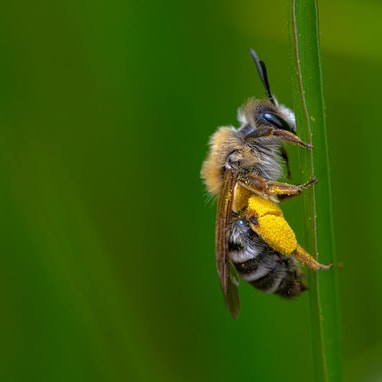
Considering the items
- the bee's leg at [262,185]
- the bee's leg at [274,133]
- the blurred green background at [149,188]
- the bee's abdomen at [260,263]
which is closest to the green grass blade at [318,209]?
the bee's leg at [274,133]

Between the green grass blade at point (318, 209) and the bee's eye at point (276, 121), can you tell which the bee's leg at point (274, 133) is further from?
the green grass blade at point (318, 209)

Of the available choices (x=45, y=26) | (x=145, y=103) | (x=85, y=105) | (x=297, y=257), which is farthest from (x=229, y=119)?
(x=297, y=257)

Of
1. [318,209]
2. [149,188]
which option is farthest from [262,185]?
[149,188]

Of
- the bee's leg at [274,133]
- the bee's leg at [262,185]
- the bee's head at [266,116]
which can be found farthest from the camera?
the bee's head at [266,116]

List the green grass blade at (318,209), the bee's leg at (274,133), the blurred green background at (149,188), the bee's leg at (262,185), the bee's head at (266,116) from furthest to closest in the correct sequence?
the blurred green background at (149,188) → the bee's head at (266,116) → the bee's leg at (262,185) → the bee's leg at (274,133) → the green grass blade at (318,209)

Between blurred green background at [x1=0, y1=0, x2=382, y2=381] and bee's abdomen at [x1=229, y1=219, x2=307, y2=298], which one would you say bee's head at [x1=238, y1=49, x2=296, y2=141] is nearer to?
bee's abdomen at [x1=229, y1=219, x2=307, y2=298]

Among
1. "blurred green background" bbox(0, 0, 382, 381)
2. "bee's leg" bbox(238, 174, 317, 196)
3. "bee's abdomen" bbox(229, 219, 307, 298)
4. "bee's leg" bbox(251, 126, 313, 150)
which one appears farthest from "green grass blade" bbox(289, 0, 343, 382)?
"blurred green background" bbox(0, 0, 382, 381)

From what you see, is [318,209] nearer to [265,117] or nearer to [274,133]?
[274,133]
